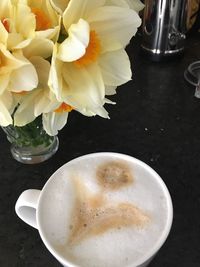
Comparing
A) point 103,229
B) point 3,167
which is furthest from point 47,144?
point 103,229

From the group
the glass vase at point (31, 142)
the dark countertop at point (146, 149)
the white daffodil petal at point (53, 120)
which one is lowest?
the dark countertop at point (146, 149)

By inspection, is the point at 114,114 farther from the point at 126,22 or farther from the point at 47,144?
the point at 126,22

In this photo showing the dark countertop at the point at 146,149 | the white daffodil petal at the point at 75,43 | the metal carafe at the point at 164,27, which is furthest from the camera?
the metal carafe at the point at 164,27

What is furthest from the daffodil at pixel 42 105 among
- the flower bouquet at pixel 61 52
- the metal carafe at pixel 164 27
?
the metal carafe at pixel 164 27

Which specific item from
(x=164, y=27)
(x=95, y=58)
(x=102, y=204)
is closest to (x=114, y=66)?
(x=95, y=58)

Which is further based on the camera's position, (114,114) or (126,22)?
(114,114)

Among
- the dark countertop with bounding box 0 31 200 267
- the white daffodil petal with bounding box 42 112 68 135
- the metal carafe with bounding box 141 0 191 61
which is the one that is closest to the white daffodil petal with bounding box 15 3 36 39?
the white daffodil petal with bounding box 42 112 68 135

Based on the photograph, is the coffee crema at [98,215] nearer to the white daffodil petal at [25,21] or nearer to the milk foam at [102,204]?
the milk foam at [102,204]

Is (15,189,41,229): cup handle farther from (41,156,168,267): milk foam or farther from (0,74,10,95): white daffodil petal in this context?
(0,74,10,95): white daffodil petal

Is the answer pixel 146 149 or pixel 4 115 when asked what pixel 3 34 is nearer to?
pixel 4 115
